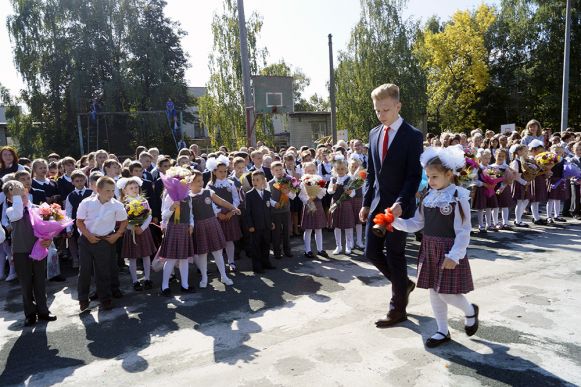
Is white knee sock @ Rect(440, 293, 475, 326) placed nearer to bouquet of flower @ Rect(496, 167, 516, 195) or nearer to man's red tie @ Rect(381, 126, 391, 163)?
man's red tie @ Rect(381, 126, 391, 163)

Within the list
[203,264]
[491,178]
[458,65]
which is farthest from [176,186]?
[458,65]

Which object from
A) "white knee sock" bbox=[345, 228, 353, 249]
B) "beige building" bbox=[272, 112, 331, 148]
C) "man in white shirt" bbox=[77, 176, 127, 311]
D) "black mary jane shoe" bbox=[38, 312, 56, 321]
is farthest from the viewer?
"beige building" bbox=[272, 112, 331, 148]

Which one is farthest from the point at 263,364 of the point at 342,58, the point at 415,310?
the point at 342,58

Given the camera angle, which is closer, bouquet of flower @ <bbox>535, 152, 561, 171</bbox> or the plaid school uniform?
the plaid school uniform

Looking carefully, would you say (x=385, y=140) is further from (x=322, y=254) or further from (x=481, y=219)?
(x=481, y=219)

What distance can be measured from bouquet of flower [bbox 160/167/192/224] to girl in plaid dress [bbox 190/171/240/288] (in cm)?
21

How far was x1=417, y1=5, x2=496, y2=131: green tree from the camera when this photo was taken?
117 ft

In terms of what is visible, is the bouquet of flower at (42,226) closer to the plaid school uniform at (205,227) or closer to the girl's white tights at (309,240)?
the plaid school uniform at (205,227)

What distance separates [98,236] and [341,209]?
408 centimetres

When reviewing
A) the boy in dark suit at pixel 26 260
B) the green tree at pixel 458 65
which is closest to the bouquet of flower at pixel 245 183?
the boy in dark suit at pixel 26 260

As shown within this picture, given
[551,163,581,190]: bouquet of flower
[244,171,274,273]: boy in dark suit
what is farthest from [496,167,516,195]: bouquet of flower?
[244,171,274,273]: boy in dark suit

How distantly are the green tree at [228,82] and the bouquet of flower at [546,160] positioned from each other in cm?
1757

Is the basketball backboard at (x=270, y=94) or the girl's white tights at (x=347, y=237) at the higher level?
the basketball backboard at (x=270, y=94)

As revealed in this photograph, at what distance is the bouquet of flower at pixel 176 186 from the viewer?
5.91 meters
